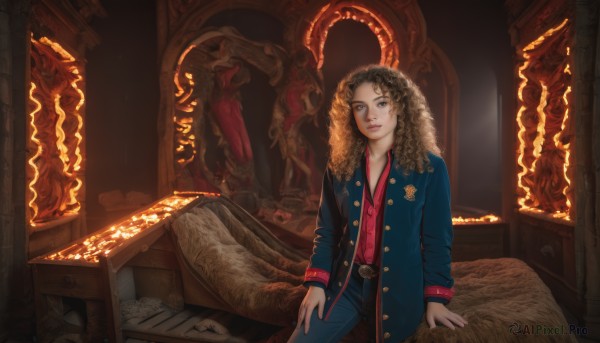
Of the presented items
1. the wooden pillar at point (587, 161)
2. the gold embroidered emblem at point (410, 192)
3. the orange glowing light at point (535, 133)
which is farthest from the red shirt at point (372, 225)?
the orange glowing light at point (535, 133)

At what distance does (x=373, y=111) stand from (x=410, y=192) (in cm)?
39

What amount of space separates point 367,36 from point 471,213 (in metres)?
3.24

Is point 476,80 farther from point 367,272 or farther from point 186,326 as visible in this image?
point 186,326

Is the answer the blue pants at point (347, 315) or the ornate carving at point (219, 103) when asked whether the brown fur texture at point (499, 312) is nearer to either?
the blue pants at point (347, 315)

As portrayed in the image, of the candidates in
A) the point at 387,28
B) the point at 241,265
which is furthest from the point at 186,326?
the point at 387,28

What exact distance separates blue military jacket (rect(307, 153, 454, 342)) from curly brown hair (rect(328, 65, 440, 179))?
62 millimetres

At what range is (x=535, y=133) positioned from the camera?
13.5 feet

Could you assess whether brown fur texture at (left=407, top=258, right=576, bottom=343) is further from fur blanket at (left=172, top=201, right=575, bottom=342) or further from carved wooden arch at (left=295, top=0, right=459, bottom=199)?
carved wooden arch at (left=295, top=0, right=459, bottom=199)

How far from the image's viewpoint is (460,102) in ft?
20.2

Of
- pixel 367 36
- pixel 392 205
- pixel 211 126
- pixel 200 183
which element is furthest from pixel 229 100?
pixel 392 205

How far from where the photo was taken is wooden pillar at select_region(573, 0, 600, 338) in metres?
2.94

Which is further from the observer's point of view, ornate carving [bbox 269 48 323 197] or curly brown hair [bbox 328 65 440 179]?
ornate carving [bbox 269 48 323 197]

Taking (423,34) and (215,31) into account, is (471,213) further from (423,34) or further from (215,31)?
(215,31)

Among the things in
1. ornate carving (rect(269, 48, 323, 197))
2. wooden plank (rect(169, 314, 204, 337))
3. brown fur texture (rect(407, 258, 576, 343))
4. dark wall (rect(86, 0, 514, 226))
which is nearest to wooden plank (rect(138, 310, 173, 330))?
wooden plank (rect(169, 314, 204, 337))
